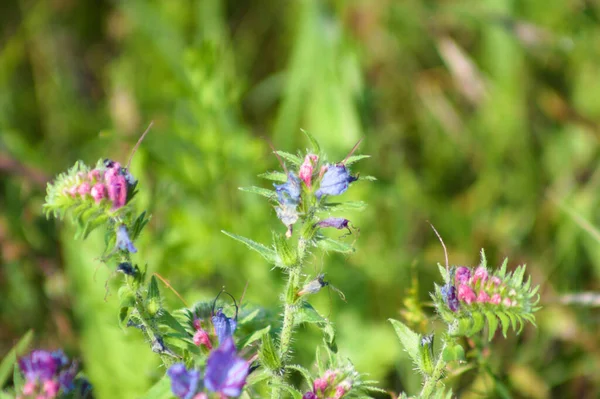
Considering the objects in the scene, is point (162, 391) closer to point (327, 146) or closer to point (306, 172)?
point (306, 172)

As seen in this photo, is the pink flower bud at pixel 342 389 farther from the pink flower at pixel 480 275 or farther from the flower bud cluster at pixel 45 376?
the flower bud cluster at pixel 45 376

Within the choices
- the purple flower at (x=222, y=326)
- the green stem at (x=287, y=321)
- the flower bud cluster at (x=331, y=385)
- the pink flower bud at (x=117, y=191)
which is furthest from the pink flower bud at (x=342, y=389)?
the pink flower bud at (x=117, y=191)

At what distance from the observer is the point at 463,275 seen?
5.76 feet

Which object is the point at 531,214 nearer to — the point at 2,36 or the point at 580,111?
the point at 580,111

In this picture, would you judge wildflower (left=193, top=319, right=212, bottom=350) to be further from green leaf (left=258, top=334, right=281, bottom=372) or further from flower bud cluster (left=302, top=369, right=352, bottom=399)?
flower bud cluster (left=302, top=369, right=352, bottom=399)

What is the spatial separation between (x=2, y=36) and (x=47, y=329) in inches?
105

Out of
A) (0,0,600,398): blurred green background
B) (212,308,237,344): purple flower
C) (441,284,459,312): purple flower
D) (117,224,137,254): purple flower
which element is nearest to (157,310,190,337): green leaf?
(212,308,237,344): purple flower

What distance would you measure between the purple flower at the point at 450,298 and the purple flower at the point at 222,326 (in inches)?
22.5

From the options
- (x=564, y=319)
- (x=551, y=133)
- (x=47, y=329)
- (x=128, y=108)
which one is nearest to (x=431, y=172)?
(x=551, y=133)

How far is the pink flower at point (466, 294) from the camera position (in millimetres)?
1728

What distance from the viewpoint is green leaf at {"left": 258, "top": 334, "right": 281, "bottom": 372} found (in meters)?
1.74

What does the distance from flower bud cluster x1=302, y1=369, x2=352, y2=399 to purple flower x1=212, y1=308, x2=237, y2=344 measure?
0.26 meters

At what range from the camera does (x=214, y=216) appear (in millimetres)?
3777

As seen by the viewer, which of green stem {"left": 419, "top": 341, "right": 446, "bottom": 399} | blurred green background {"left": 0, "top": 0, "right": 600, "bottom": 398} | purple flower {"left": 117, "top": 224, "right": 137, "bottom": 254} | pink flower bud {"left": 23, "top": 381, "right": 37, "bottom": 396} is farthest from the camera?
blurred green background {"left": 0, "top": 0, "right": 600, "bottom": 398}
